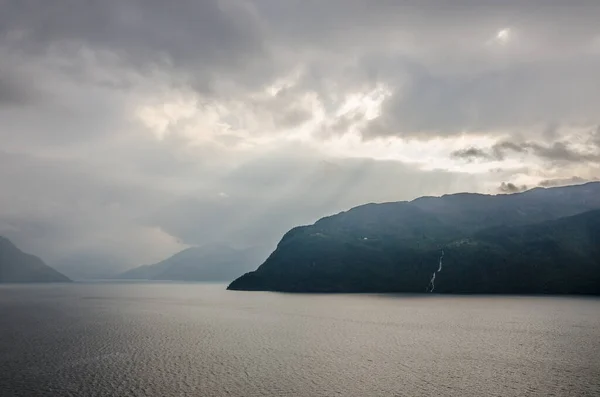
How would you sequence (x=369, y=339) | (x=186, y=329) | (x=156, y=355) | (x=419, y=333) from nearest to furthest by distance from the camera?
1. (x=156, y=355)
2. (x=369, y=339)
3. (x=419, y=333)
4. (x=186, y=329)

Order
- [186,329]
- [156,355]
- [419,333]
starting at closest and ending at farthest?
[156,355] < [419,333] < [186,329]

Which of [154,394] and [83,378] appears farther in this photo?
[83,378]

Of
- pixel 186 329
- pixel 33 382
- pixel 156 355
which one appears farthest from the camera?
pixel 186 329

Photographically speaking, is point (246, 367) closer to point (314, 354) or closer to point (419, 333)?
point (314, 354)

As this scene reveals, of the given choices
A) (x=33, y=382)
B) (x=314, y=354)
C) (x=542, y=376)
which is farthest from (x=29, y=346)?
(x=542, y=376)

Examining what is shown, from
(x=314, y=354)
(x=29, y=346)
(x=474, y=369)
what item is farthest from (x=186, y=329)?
(x=474, y=369)

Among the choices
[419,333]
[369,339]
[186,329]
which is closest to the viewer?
[369,339]

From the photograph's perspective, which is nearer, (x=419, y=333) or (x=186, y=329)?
(x=419, y=333)

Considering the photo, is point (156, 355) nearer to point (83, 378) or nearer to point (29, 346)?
point (83, 378)

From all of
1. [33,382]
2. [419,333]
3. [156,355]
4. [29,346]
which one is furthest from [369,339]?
[29,346]
